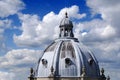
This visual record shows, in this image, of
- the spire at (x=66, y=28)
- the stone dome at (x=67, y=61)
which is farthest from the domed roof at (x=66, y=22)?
the stone dome at (x=67, y=61)

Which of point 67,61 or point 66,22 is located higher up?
point 66,22

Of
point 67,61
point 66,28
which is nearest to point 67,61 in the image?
point 67,61

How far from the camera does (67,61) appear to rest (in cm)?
9300

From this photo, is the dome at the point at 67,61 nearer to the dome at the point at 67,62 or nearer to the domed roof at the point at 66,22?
the dome at the point at 67,62

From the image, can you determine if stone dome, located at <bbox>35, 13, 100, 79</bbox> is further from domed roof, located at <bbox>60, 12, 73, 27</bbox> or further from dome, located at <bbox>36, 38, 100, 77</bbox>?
domed roof, located at <bbox>60, 12, 73, 27</bbox>

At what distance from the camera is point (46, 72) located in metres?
94.5

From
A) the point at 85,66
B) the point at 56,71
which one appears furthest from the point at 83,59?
the point at 56,71

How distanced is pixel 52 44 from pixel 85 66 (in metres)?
12.0

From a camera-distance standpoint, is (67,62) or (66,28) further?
(66,28)

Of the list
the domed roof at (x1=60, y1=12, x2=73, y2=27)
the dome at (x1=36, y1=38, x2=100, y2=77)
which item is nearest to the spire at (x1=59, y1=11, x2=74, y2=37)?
the domed roof at (x1=60, y1=12, x2=73, y2=27)

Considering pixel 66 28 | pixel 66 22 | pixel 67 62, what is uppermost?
pixel 66 22

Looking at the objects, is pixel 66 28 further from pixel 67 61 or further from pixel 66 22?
pixel 67 61

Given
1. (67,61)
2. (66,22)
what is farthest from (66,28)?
(67,61)

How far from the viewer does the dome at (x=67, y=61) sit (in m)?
92.8
